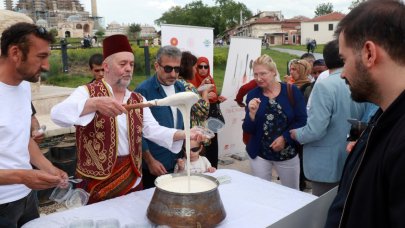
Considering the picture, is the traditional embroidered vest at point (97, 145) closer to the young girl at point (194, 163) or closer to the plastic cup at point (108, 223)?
the plastic cup at point (108, 223)

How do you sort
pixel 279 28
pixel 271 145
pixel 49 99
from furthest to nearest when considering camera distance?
pixel 279 28 < pixel 49 99 < pixel 271 145

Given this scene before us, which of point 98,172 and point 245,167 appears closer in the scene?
point 98,172

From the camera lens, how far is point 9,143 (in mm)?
1905

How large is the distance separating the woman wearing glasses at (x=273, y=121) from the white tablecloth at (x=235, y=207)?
0.89 m

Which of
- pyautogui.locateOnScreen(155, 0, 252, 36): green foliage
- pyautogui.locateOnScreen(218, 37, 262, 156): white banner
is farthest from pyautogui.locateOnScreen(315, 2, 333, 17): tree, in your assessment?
pyautogui.locateOnScreen(218, 37, 262, 156): white banner

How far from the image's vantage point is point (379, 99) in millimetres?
1185

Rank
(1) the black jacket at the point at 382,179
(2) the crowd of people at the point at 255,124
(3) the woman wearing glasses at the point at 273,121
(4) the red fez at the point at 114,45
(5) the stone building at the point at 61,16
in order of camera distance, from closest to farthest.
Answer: (1) the black jacket at the point at 382,179, (2) the crowd of people at the point at 255,124, (4) the red fez at the point at 114,45, (3) the woman wearing glasses at the point at 273,121, (5) the stone building at the point at 61,16

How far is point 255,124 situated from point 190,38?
86.6 inches

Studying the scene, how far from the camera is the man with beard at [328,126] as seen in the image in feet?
8.52

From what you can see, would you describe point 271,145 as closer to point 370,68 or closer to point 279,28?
point 370,68

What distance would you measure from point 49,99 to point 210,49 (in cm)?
267

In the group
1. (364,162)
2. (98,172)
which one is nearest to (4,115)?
(98,172)

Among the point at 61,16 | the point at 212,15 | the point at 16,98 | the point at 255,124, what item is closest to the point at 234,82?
the point at 255,124

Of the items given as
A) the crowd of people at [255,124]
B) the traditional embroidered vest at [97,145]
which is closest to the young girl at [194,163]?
the crowd of people at [255,124]
